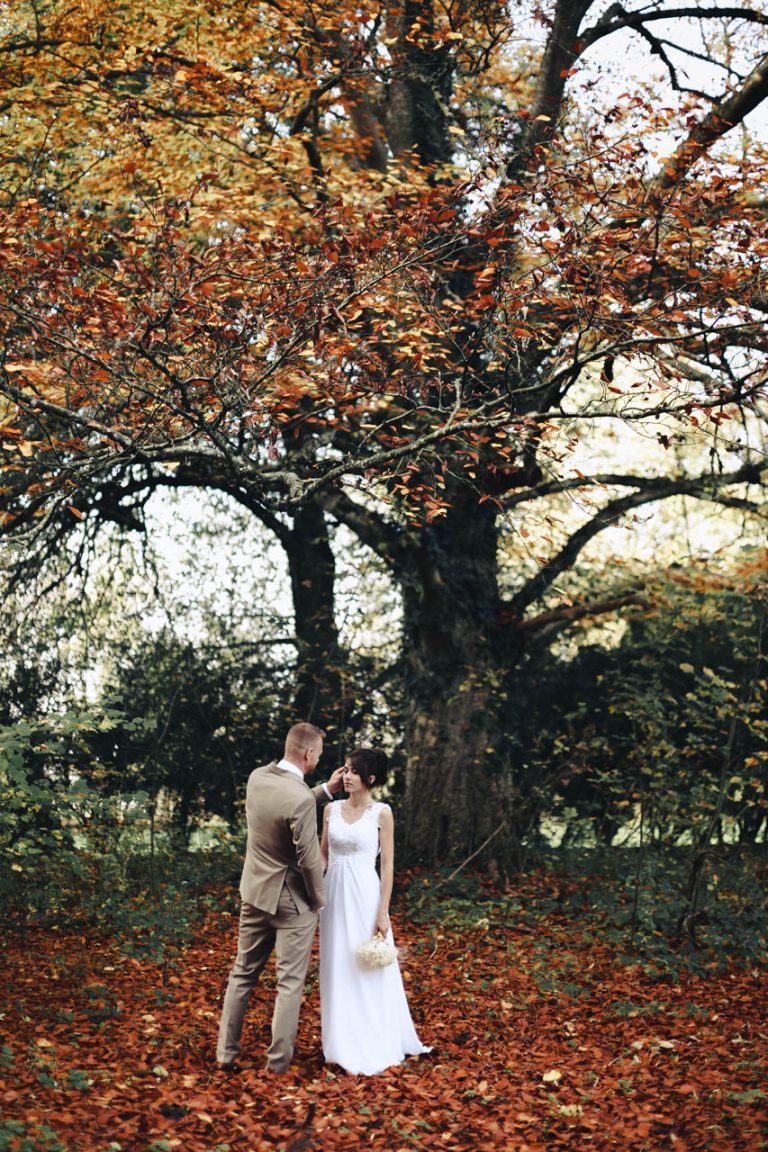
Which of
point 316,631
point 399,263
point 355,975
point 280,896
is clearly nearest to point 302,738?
point 280,896

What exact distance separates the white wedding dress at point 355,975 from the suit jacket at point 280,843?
1.63ft

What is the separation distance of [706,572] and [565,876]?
387 cm

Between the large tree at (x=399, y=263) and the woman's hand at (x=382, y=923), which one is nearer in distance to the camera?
the woman's hand at (x=382, y=923)

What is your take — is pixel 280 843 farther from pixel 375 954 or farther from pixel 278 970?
pixel 375 954

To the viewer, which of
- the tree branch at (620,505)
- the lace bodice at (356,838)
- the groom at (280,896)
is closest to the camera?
the groom at (280,896)

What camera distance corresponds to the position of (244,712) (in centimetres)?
1377

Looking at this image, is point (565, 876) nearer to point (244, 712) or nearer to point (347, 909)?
point (244, 712)

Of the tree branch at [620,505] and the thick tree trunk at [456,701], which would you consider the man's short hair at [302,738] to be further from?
Result: the tree branch at [620,505]

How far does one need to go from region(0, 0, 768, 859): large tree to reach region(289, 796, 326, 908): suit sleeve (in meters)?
2.71

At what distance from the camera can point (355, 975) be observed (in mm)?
6922

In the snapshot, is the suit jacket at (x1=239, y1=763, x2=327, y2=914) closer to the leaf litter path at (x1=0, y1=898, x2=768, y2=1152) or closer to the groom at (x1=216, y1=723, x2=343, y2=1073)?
the groom at (x1=216, y1=723, x2=343, y2=1073)

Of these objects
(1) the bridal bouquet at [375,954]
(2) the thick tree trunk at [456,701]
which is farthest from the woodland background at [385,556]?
(1) the bridal bouquet at [375,954]

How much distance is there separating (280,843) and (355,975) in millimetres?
1156

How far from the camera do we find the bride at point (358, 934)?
6.81 metres
